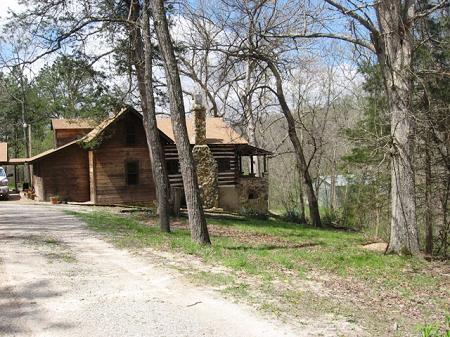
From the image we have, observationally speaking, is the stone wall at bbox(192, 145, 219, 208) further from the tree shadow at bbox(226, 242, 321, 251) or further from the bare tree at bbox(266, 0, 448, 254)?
the bare tree at bbox(266, 0, 448, 254)

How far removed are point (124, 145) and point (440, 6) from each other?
69.2 ft

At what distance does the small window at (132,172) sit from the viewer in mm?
29716

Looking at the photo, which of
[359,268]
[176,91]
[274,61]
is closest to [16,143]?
[274,61]

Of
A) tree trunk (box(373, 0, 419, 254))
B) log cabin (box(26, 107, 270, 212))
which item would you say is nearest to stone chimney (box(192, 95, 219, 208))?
log cabin (box(26, 107, 270, 212))

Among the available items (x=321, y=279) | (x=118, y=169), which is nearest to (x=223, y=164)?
(x=118, y=169)

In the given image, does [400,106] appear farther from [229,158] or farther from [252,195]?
[252,195]

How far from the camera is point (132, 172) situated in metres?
29.8

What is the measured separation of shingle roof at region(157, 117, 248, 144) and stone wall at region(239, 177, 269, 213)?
8.66 ft

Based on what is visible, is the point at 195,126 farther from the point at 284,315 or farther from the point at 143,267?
the point at 284,315

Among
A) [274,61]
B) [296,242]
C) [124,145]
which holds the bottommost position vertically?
[296,242]

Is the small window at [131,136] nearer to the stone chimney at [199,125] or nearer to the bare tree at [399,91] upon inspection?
the stone chimney at [199,125]

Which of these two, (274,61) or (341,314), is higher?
(274,61)

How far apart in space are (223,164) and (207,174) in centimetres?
221

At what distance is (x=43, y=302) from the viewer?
7.10 meters
